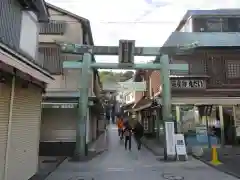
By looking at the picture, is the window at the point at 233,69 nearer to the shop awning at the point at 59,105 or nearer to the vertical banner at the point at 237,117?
the vertical banner at the point at 237,117

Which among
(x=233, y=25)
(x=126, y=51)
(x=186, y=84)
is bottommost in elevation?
(x=186, y=84)

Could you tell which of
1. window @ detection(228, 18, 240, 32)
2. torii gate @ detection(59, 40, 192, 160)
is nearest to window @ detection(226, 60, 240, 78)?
window @ detection(228, 18, 240, 32)

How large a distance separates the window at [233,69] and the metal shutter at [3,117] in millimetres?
15200

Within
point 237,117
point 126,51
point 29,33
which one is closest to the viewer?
point 29,33

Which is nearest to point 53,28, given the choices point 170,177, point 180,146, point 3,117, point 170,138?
point 170,138

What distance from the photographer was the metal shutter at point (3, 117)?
20.8 feet

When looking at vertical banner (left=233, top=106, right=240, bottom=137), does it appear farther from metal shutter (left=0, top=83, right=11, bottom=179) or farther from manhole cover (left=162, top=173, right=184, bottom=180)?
metal shutter (left=0, top=83, right=11, bottom=179)

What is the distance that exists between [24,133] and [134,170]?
15.1ft

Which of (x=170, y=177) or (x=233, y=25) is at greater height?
(x=233, y=25)

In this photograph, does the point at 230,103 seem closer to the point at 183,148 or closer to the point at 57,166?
the point at 183,148

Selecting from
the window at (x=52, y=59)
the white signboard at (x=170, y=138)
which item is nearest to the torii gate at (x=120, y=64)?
the white signboard at (x=170, y=138)

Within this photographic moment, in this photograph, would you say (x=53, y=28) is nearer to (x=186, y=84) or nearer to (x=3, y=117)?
(x=186, y=84)

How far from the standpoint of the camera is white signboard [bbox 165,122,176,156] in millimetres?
12477

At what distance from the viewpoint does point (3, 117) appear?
21.2ft
